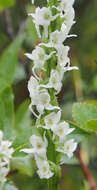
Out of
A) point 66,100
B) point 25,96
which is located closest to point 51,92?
point 66,100

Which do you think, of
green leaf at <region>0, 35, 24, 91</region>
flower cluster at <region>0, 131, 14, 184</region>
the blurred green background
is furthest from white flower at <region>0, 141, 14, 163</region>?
green leaf at <region>0, 35, 24, 91</region>

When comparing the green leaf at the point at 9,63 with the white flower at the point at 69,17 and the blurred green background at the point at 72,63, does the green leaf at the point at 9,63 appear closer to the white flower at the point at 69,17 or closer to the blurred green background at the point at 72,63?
the blurred green background at the point at 72,63

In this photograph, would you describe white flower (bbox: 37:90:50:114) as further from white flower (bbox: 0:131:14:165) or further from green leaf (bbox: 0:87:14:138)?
green leaf (bbox: 0:87:14:138)

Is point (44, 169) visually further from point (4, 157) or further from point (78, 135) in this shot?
point (78, 135)

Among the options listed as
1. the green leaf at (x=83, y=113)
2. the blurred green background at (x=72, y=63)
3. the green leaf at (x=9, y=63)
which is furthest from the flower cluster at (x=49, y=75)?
the green leaf at (x=9, y=63)

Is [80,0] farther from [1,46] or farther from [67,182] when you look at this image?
[67,182]

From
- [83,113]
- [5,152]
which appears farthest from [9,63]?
[5,152]
